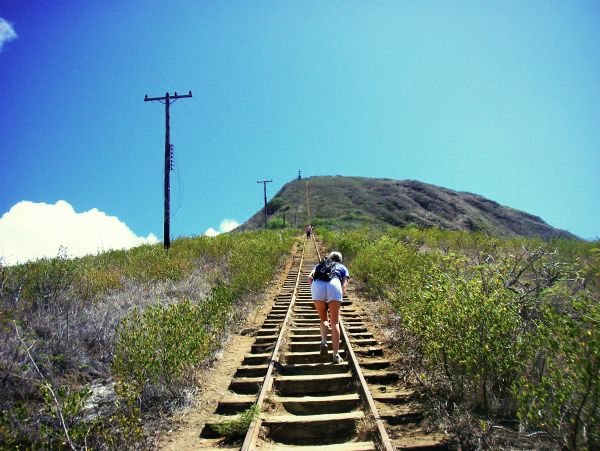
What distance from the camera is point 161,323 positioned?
5.39m

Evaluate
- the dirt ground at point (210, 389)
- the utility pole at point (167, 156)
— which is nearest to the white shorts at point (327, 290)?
the dirt ground at point (210, 389)

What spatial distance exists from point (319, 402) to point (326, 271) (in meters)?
2.39

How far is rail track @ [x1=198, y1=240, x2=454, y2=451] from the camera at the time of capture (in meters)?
3.85

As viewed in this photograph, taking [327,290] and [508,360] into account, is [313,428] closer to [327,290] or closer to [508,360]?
[508,360]

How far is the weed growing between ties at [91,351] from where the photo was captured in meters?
3.62

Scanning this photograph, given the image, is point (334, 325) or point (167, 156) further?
point (167, 156)

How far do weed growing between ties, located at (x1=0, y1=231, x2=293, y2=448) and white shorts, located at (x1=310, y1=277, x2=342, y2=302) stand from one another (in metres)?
1.96

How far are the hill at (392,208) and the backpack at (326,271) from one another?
58427 millimetres

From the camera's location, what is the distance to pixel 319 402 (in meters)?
4.61

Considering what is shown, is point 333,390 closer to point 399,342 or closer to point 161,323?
point 399,342

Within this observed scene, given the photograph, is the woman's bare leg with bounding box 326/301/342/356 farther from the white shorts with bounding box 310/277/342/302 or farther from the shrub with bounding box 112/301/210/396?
the shrub with bounding box 112/301/210/396

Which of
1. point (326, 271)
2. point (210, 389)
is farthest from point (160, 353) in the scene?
point (326, 271)

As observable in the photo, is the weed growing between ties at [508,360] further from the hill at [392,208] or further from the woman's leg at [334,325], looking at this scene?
the hill at [392,208]

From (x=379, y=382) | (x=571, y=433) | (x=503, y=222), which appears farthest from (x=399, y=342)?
(x=503, y=222)
